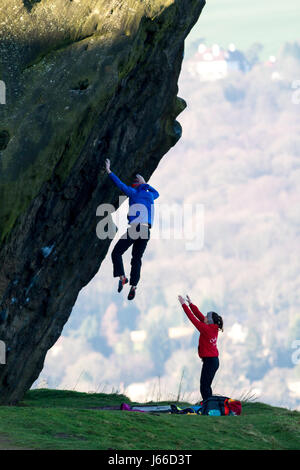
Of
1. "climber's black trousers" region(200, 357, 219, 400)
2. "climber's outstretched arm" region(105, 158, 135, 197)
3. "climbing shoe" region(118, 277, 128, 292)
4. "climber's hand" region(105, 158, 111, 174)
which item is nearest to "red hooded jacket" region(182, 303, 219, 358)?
"climber's black trousers" region(200, 357, 219, 400)

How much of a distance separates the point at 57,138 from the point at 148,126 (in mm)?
5034

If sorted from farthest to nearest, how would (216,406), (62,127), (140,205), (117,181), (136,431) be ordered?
(140,205) → (117,181) → (216,406) → (62,127) → (136,431)

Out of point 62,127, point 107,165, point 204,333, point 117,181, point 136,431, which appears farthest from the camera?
point 107,165

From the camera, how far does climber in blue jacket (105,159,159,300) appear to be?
1731 cm

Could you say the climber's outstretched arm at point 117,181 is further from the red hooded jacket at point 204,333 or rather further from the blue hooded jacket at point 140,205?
the red hooded jacket at point 204,333

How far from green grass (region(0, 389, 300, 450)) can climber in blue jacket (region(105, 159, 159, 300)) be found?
493 centimetres

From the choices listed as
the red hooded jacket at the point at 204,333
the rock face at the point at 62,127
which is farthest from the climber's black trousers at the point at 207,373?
the rock face at the point at 62,127

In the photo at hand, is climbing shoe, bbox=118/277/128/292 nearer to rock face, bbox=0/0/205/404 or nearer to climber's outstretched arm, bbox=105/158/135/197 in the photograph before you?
rock face, bbox=0/0/205/404

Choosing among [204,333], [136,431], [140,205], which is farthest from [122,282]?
[136,431]

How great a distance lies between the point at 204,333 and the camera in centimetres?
1639

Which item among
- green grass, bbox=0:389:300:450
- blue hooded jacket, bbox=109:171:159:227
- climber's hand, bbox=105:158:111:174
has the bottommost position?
green grass, bbox=0:389:300:450

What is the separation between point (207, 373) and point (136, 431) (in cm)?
538

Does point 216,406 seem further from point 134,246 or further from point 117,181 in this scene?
point 117,181

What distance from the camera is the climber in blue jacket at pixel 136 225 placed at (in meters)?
17.3
